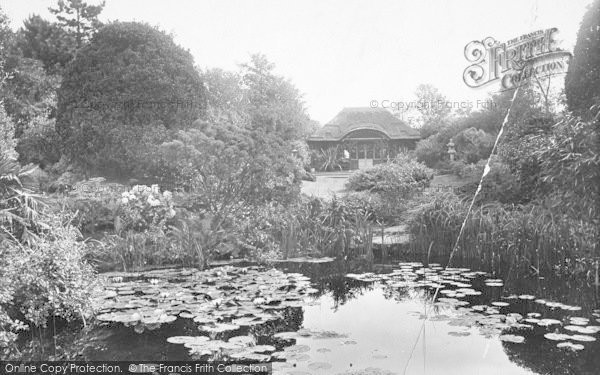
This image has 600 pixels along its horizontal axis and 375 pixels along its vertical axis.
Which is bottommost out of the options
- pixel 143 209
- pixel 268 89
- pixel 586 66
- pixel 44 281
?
pixel 44 281

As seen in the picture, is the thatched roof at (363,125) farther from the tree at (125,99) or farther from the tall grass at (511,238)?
the tall grass at (511,238)

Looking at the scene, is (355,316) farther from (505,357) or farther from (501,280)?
(501,280)

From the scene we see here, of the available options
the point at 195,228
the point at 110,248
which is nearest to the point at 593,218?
the point at 195,228

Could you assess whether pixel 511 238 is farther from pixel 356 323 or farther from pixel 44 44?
pixel 44 44

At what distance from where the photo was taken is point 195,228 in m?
8.47

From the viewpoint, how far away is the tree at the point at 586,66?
6195 mm

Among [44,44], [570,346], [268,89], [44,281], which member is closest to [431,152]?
[268,89]

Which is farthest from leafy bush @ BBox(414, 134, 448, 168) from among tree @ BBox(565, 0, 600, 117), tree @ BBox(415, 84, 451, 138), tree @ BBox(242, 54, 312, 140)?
tree @ BBox(565, 0, 600, 117)

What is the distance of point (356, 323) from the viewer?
15.1ft

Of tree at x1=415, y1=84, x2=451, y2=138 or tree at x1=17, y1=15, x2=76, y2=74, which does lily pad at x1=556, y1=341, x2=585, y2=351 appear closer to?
tree at x1=17, y1=15, x2=76, y2=74

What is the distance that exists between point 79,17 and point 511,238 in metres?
15.4

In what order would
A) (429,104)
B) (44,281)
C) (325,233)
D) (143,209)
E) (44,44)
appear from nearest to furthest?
1. (44,281)
2. (325,233)
3. (143,209)
4. (44,44)
5. (429,104)

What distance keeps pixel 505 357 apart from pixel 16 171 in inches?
191

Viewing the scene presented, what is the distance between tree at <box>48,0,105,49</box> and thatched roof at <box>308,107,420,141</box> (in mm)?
11775
